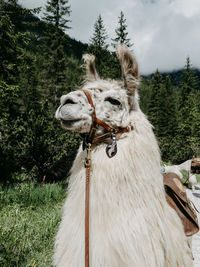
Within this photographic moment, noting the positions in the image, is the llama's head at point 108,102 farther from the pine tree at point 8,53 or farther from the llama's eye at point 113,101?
the pine tree at point 8,53

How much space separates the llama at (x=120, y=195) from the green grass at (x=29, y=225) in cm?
115

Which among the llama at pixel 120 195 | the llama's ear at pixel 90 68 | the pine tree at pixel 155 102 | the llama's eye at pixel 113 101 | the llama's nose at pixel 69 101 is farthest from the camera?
the pine tree at pixel 155 102

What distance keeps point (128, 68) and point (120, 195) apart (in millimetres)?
1019

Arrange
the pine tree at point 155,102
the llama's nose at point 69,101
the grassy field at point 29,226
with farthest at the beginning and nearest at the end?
the pine tree at point 155,102, the grassy field at point 29,226, the llama's nose at point 69,101

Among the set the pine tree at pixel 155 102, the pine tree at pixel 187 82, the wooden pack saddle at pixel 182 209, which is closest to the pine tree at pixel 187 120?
the pine tree at pixel 187 82

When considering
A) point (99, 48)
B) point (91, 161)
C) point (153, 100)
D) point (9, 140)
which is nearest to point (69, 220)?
point (91, 161)

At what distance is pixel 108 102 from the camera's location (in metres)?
1.67

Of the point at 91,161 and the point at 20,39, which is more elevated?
the point at 20,39

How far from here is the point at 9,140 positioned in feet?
21.3

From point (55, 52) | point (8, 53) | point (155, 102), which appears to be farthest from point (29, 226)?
point (155, 102)

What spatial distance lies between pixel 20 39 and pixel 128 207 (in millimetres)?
8469

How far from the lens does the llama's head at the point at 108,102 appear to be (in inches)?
60.2

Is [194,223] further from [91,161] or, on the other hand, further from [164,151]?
[164,151]

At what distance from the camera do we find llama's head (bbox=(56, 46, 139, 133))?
1.53 meters
